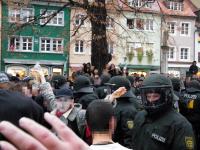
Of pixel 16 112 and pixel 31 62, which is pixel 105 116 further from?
pixel 31 62

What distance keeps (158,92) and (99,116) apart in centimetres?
102

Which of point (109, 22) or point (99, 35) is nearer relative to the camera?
point (99, 35)

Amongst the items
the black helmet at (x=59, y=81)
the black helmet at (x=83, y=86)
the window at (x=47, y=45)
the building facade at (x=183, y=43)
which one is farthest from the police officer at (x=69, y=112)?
the building facade at (x=183, y=43)

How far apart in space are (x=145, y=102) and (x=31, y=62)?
4172cm

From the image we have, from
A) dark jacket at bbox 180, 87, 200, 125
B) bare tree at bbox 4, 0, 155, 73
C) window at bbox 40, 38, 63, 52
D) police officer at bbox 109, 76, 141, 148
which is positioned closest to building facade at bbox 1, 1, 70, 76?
window at bbox 40, 38, 63, 52

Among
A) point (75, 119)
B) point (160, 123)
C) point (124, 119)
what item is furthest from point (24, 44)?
point (160, 123)

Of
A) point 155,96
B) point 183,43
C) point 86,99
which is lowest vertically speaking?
point 86,99

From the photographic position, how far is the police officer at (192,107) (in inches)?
324

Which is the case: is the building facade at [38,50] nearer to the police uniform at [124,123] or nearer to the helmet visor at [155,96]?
the police uniform at [124,123]

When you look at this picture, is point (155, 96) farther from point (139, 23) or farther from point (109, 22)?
point (139, 23)

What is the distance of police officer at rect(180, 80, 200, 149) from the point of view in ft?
27.0

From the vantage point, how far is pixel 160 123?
4285mm

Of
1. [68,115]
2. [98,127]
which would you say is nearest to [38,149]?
[98,127]

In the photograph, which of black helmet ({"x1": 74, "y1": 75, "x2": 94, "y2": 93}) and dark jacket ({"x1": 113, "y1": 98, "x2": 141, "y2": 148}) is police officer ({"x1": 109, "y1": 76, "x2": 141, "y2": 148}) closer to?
dark jacket ({"x1": 113, "y1": 98, "x2": 141, "y2": 148})
